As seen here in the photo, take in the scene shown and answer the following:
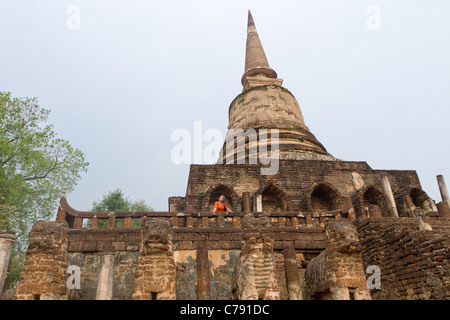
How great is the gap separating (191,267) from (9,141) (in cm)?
1143

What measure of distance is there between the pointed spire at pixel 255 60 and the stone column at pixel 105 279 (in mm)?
18694

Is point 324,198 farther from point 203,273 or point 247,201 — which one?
point 203,273

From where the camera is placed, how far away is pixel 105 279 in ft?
24.4

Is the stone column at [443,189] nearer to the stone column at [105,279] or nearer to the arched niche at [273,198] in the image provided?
the arched niche at [273,198]

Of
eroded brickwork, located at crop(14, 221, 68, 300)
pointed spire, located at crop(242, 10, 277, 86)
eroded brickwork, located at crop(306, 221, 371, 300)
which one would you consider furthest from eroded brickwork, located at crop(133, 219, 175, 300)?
pointed spire, located at crop(242, 10, 277, 86)

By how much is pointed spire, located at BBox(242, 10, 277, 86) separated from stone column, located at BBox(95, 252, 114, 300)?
61.3ft

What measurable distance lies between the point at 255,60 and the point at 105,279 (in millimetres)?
21459

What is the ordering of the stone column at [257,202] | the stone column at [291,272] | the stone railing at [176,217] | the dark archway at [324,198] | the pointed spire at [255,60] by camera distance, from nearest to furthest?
1. the stone column at [291,272]
2. the stone railing at [176,217]
3. the stone column at [257,202]
4. the dark archway at [324,198]
5. the pointed spire at [255,60]

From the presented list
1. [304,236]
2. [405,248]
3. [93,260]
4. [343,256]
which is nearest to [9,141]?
[93,260]

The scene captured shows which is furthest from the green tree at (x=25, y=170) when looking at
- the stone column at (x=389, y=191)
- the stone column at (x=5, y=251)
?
the stone column at (x=389, y=191)

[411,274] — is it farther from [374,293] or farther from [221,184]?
[221,184]

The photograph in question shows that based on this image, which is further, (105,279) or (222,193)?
(222,193)

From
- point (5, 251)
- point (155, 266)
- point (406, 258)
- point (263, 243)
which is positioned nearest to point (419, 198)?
point (406, 258)

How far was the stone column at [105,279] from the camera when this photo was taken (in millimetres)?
7191
